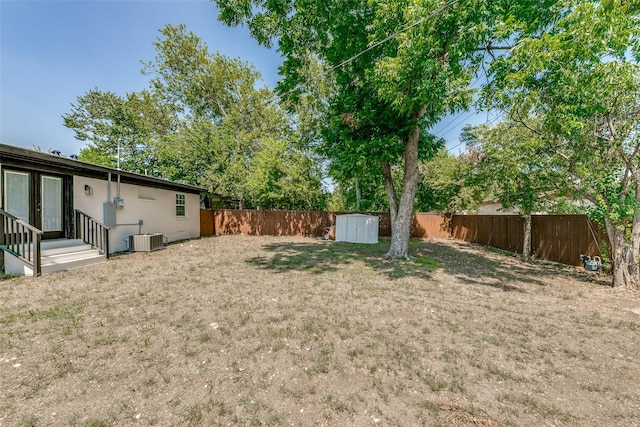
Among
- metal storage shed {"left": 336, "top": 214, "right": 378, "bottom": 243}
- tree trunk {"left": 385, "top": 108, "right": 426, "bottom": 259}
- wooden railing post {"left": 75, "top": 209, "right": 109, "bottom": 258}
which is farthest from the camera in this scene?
metal storage shed {"left": 336, "top": 214, "right": 378, "bottom": 243}

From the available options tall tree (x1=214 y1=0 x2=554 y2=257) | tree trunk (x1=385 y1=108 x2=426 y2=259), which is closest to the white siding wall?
tall tree (x1=214 y1=0 x2=554 y2=257)

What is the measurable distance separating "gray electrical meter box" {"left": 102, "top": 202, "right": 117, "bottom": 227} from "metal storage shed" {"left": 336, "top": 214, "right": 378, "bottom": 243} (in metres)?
9.69

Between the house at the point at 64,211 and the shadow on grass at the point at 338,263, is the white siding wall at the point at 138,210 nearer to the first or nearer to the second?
the house at the point at 64,211

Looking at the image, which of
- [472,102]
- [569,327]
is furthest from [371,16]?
[569,327]

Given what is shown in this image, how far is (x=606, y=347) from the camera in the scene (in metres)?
3.08

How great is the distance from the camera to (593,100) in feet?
15.5

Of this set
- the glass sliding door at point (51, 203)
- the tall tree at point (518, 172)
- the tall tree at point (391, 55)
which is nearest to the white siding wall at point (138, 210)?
the glass sliding door at point (51, 203)

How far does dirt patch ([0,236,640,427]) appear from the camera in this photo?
2.02 meters

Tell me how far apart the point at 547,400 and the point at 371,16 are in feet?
31.3

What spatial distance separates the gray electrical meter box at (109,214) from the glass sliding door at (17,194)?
5.87 feet

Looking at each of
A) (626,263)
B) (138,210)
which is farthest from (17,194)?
(626,263)

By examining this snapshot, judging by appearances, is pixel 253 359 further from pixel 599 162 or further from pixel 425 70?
pixel 599 162

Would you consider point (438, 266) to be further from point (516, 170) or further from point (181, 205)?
point (181, 205)

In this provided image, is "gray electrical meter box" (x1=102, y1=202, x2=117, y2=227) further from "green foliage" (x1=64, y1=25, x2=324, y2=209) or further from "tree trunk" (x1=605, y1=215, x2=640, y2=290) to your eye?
"tree trunk" (x1=605, y1=215, x2=640, y2=290)
